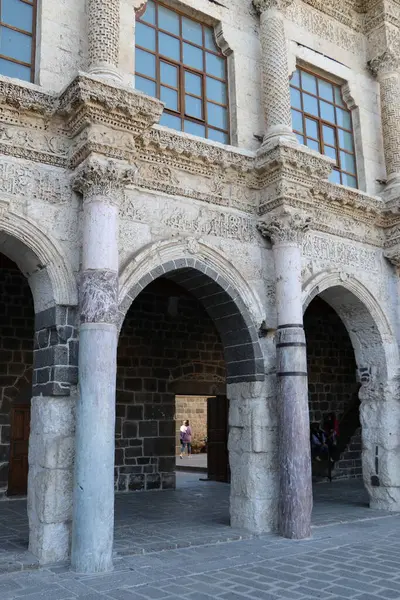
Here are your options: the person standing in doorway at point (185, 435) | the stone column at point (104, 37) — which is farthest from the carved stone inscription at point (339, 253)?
the person standing in doorway at point (185, 435)

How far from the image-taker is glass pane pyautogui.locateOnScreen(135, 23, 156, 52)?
21.9 feet

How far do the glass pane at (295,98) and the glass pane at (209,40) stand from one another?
130 cm

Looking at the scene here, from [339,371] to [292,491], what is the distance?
6537 millimetres

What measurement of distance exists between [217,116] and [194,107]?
351mm

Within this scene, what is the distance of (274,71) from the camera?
728 cm

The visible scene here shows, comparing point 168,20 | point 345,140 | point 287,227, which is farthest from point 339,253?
point 168,20

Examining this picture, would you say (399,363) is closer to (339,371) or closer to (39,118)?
(339,371)

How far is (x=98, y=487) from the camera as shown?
488 centimetres

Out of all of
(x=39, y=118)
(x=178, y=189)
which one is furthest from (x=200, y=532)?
(x=39, y=118)

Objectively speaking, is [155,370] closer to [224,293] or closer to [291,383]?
[224,293]

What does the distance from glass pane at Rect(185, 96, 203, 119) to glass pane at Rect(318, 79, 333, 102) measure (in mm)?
2378

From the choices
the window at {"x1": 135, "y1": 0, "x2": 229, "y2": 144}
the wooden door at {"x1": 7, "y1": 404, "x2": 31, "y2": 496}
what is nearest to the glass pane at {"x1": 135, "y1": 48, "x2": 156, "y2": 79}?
the window at {"x1": 135, "y1": 0, "x2": 229, "y2": 144}

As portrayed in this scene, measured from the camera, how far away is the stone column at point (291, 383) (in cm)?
609

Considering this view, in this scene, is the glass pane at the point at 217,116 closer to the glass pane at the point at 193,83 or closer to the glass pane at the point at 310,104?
the glass pane at the point at 193,83
